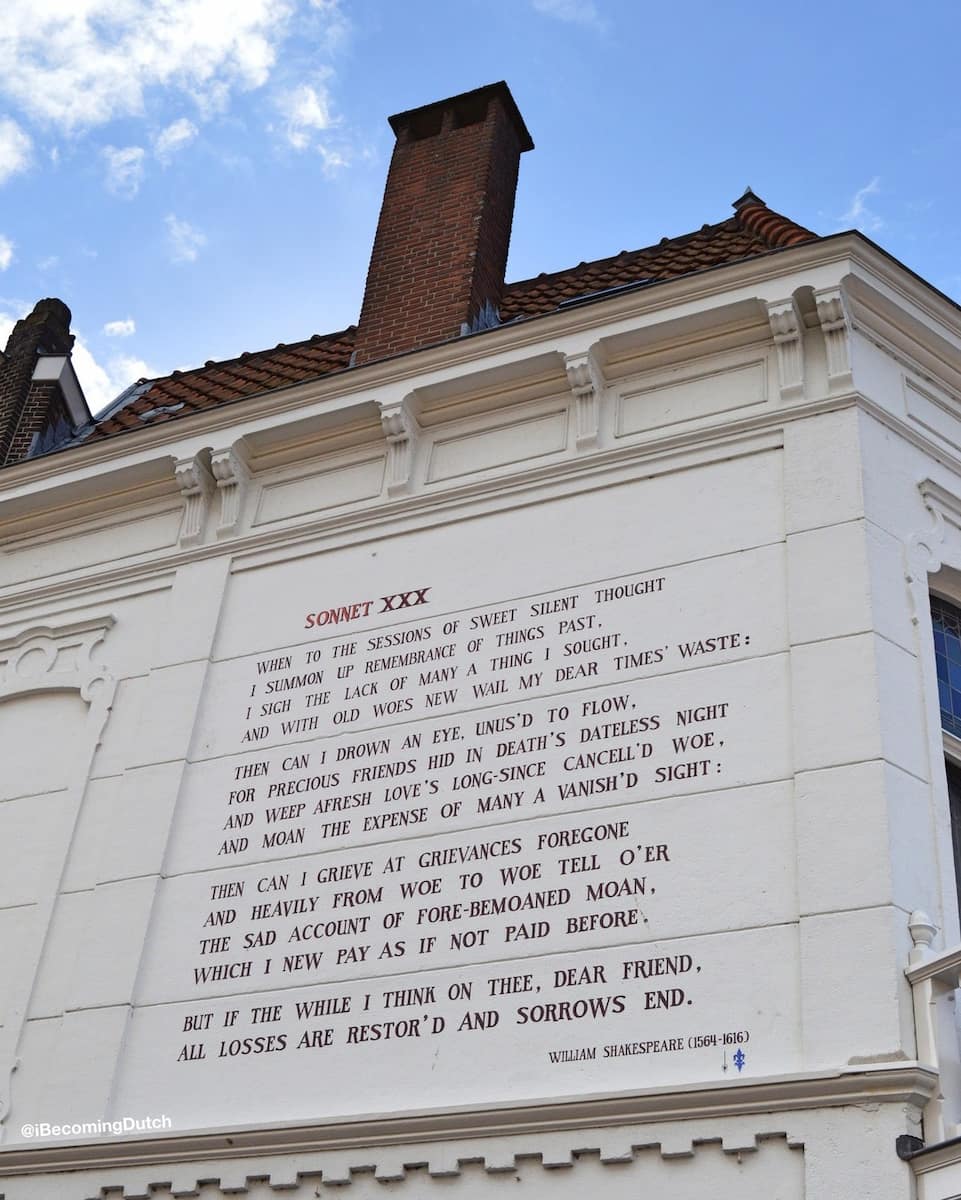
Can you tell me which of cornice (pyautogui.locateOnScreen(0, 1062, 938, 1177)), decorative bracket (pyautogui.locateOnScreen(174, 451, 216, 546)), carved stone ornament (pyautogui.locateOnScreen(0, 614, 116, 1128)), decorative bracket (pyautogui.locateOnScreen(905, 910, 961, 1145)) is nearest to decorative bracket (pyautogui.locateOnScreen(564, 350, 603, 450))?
decorative bracket (pyautogui.locateOnScreen(174, 451, 216, 546))

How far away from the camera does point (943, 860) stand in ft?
28.5

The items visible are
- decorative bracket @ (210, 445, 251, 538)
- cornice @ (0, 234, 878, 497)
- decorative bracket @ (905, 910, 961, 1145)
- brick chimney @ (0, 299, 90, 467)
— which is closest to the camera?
decorative bracket @ (905, 910, 961, 1145)

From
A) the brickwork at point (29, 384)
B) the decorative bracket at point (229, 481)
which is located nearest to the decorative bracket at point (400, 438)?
the decorative bracket at point (229, 481)

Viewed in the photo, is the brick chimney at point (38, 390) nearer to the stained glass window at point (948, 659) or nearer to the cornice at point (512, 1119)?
the cornice at point (512, 1119)

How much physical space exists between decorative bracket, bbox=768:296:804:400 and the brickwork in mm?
7615

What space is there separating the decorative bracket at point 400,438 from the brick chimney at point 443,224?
88 cm

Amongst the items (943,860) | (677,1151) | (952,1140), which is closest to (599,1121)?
(677,1151)

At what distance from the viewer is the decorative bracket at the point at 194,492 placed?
12.5 m

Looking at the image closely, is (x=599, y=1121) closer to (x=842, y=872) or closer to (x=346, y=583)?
(x=842, y=872)

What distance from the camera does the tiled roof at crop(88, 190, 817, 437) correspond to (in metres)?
13.1

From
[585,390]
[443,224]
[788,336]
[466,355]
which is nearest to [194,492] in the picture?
[466,355]

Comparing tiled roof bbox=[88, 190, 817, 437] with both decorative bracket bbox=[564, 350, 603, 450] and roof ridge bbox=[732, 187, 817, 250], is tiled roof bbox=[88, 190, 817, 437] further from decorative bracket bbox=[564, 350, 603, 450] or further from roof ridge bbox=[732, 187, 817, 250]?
decorative bracket bbox=[564, 350, 603, 450]

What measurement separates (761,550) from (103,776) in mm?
4943

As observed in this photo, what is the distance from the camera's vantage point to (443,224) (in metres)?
14.1
